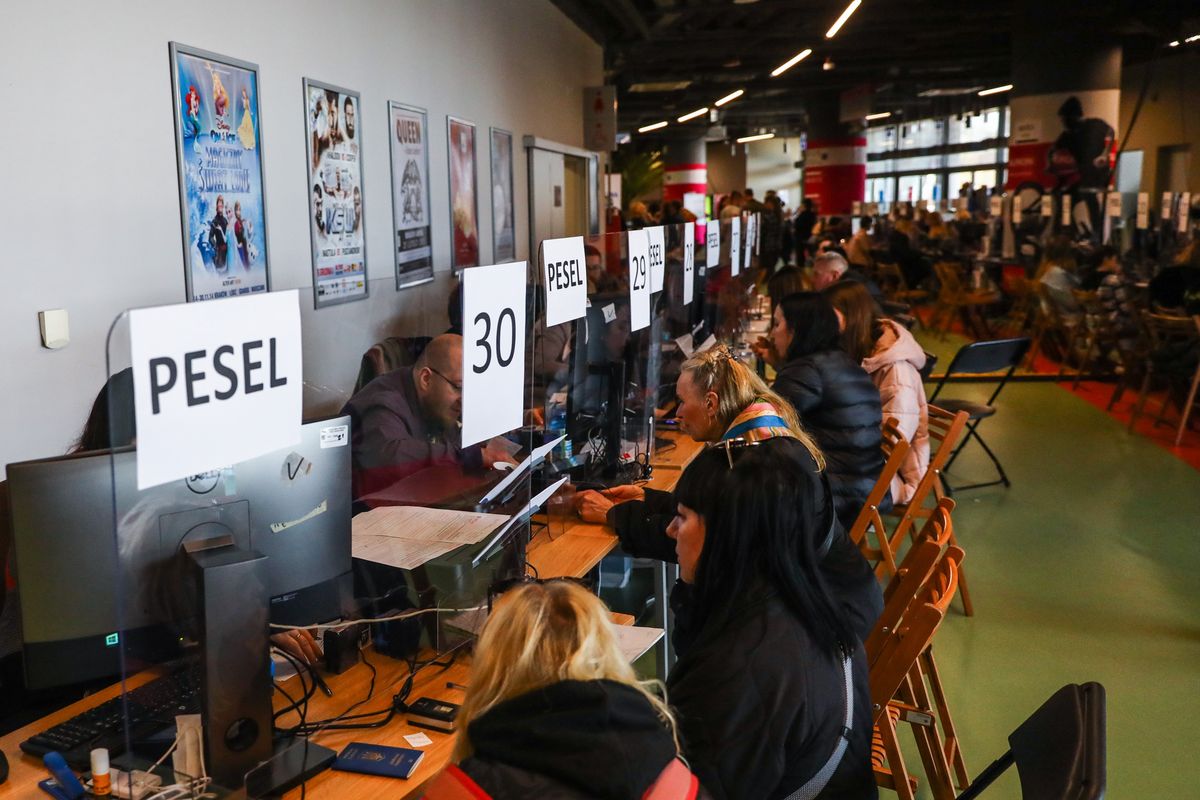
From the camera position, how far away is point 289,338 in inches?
64.2

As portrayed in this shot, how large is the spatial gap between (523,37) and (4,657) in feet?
22.8

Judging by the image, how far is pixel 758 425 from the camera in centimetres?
248

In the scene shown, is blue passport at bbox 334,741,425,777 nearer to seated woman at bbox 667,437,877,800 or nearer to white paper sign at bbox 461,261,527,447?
seated woman at bbox 667,437,877,800

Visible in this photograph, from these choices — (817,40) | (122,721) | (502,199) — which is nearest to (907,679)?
(122,721)

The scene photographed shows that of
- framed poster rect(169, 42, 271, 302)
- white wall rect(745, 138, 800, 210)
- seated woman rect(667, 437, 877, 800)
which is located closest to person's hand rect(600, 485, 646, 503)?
seated woman rect(667, 437, 877, 800)

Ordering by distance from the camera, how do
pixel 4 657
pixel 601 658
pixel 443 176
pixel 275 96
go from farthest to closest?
pixel 443 176
pixel 275 96
pixel 4 657
pixel 601 658

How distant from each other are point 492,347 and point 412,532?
45 centimetres

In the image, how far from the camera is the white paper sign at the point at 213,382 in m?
1.40

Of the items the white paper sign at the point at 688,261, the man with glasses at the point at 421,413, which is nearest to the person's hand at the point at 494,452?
the man with glasses at the point at 421,413

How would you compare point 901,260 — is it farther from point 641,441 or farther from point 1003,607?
point 641,441

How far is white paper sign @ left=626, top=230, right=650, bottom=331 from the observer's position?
3863 millimetres

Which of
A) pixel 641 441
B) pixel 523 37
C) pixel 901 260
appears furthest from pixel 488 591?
pixel 901 260

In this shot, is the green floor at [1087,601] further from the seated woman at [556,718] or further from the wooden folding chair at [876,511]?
the seated woman at [556,718]

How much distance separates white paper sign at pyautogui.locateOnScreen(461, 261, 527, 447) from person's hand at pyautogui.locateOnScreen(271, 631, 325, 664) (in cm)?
56
